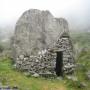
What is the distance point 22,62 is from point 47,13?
5.61m

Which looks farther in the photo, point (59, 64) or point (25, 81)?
point (59, 64)

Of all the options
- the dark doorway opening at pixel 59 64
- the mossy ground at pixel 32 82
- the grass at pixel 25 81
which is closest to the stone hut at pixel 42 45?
the dark doorway opening at pixel 59 64

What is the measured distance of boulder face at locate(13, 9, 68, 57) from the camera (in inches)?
1148

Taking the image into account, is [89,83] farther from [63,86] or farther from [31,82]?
[31,82]

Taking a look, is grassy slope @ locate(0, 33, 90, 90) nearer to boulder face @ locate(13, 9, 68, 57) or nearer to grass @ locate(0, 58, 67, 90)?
Answer: grass @ locate(0, 58, 67, 90)

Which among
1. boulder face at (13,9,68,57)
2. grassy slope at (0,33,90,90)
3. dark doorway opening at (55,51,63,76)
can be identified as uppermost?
boulder face at (13,9,68,57)

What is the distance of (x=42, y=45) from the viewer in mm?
29250

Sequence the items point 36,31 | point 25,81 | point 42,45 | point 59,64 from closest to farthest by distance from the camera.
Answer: point 25,81, point 42,45, point 36,31, point 59,64

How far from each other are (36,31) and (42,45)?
1.57 m

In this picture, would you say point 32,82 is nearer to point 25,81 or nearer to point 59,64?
point 25,81

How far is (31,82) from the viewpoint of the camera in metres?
25.5

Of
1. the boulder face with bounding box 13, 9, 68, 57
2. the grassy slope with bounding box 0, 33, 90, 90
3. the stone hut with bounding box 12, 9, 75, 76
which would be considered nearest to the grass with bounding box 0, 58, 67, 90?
the grassy slope with bounding box 0, 33, 90, 90

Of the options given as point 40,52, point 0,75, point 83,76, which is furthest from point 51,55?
point 0,75

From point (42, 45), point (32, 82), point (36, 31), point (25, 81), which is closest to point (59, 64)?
point (42, 45)
